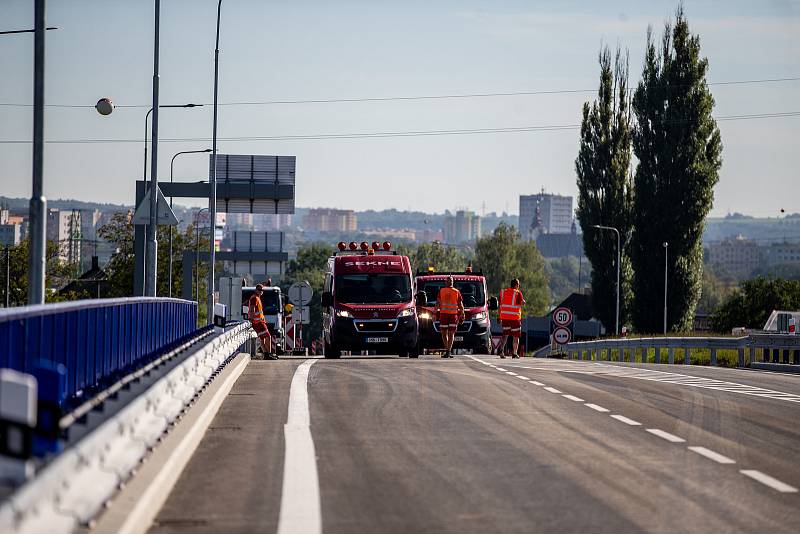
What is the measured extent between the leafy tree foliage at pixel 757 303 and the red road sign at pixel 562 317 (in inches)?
2561

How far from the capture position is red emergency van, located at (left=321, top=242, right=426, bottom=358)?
35062 millimetres

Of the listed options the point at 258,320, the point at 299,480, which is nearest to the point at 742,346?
the point at 258,320

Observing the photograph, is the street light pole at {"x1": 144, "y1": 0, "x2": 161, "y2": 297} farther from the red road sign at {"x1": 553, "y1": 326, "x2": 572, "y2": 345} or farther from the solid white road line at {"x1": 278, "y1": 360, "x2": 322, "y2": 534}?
the red road sign at {"x1": 553, "y1": 326, "x2": 572, "y2": 345}

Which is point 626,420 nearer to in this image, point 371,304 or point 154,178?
point 154,178

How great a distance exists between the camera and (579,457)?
12484mm

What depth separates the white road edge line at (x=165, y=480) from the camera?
8516 millimetres

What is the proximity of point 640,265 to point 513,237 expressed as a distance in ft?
328

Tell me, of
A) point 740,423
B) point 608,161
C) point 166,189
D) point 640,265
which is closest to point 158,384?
point 740,423

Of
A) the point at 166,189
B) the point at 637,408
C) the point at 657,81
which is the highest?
the point at 657,81

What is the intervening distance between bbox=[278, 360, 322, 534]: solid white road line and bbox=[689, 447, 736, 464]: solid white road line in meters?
3.31

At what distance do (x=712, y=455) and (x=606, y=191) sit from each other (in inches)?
2740

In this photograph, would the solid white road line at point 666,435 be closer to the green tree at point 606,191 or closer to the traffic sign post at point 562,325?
the traffic sign post at point 562,325

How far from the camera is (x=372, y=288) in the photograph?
35.4 m

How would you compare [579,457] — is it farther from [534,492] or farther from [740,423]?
[740,423]
